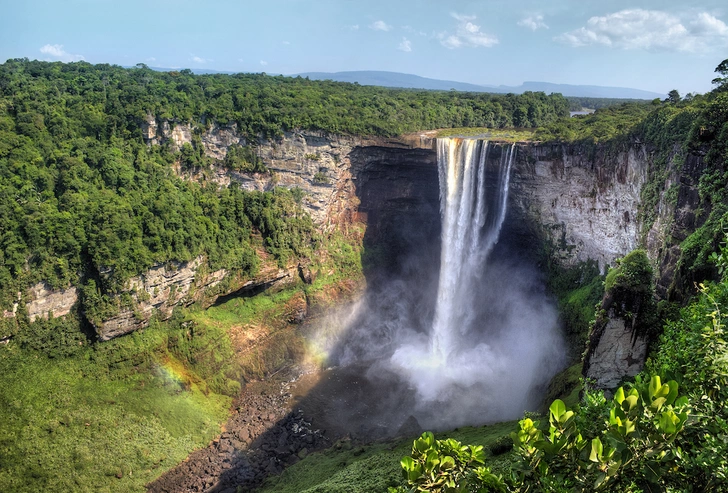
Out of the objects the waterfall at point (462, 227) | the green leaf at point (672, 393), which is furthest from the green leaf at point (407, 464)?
the waterfall at point (462, 227)

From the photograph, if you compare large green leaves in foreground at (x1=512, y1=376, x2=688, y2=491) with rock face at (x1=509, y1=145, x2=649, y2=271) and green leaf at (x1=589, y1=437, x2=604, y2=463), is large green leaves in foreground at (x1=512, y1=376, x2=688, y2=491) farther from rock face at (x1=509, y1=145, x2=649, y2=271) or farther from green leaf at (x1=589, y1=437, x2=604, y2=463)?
rock face at (x1=509, y1=145, x2=649, y2=271)

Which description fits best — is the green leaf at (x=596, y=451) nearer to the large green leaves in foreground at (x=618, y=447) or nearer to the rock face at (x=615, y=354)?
the large green leaves in foreground at (x=618, y=447)

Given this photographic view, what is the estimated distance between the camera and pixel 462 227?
113ft

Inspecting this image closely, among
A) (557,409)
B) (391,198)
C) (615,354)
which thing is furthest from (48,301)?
(557,409)

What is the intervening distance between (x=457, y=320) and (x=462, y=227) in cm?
649

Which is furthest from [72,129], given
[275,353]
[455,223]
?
[455,223]

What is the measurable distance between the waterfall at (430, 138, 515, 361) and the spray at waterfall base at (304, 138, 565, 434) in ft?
0.23

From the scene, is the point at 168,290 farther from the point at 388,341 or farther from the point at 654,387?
the point at 654,387

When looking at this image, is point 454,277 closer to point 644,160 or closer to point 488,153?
point 488,153

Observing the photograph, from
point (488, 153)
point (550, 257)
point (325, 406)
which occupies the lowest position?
point (325, 406)

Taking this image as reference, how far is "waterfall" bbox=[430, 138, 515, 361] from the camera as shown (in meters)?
33.3

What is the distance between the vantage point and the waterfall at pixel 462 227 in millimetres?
33344

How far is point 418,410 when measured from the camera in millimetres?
27500

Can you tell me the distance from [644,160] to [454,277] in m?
14.3
